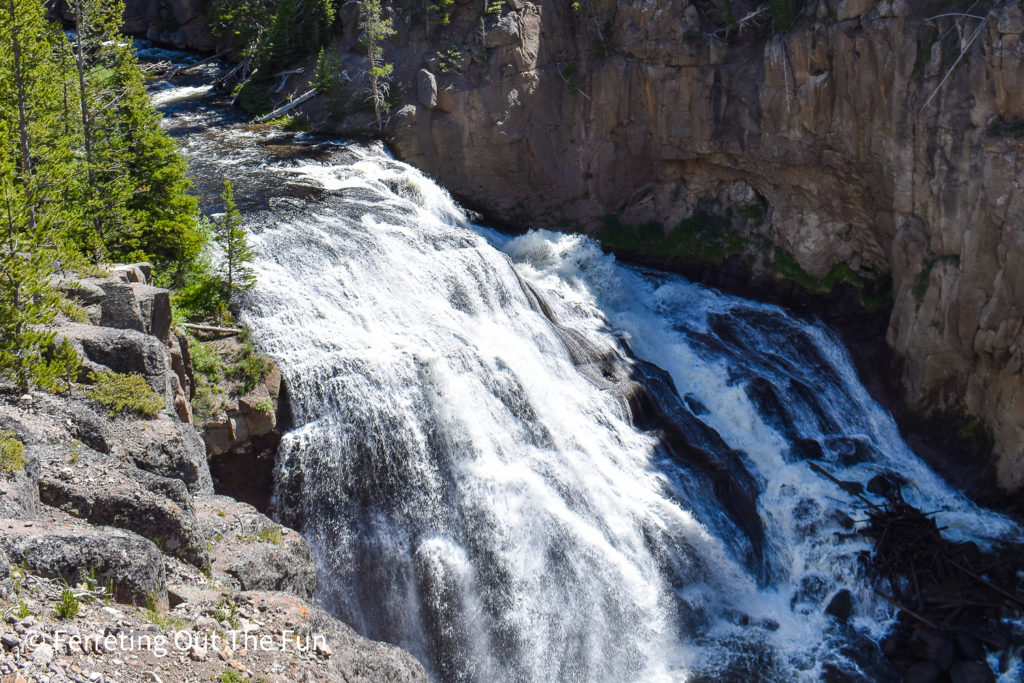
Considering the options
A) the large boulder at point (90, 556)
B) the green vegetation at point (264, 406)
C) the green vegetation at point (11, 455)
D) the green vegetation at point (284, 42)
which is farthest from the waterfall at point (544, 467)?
the green vegetation at point (284, 42)

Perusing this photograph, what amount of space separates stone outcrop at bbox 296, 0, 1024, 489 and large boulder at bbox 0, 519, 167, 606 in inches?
790

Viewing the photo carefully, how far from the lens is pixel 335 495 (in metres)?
15.9

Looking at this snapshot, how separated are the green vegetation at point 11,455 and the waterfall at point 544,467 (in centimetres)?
670

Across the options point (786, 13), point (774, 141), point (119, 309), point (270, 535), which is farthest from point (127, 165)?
point (786, 13)

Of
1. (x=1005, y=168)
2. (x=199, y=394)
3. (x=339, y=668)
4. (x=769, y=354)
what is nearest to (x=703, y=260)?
(x=769, y=354)

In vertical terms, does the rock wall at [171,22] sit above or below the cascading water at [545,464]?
above

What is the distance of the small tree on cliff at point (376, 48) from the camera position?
97.8 ft

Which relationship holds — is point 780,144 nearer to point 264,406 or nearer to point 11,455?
point 264,406

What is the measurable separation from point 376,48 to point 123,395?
2246 cm

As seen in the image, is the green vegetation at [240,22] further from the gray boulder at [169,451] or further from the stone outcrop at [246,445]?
the gray boulder at [169,451]

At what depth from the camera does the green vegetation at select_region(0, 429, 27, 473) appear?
9.08 meters

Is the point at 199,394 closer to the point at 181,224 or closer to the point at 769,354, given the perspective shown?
the point at 181,224

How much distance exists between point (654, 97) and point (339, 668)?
24.1 m

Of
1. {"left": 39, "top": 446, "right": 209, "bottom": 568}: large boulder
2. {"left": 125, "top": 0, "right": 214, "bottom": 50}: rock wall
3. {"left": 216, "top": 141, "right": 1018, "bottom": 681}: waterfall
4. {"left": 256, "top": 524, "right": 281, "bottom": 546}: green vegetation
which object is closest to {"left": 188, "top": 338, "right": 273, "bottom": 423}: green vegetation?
{"left": 216, "top": 141, "right": 1018, "bottom": 681}: waterfall
